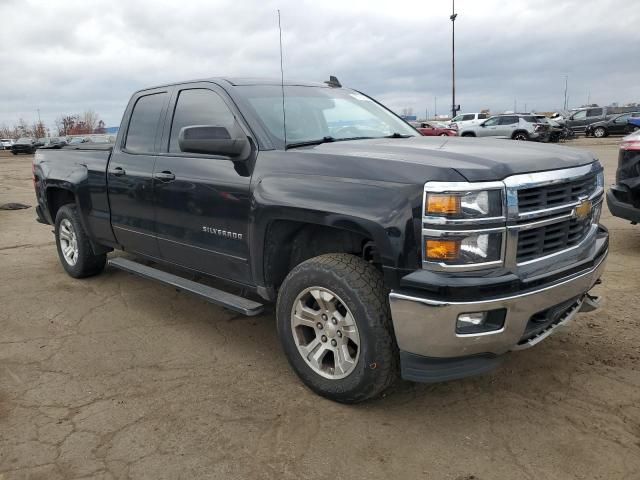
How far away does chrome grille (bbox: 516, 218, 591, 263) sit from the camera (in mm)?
2688

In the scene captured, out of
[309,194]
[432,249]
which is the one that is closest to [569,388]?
[432,249]

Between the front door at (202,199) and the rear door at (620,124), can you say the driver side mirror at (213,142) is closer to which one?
the front door at (202,199)

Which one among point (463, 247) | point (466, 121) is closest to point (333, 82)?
point (463, 247)

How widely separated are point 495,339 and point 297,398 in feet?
4.05

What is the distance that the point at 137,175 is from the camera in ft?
14.4

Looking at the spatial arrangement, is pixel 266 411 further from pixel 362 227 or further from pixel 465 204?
pixel 465 204

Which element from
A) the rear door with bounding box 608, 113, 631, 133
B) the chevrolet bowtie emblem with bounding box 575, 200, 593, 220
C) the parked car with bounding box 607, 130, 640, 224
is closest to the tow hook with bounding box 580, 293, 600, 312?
the chevrolet bowtie emblem with bounding box 575, 200, 593, 220

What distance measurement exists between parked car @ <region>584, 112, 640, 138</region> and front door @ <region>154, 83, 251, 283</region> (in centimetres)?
3303

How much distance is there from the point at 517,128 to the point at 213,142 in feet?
90.7

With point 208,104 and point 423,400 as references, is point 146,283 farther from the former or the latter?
point 423,400

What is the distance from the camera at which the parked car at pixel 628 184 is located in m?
5.63

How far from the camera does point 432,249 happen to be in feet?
8.45

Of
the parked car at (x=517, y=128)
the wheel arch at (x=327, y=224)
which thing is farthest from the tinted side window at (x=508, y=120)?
the wheel arch at (x=327, y=224)

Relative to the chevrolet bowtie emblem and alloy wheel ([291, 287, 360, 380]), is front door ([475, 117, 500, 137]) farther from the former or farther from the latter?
alloy wheel ([291, 287, 360, 380])
